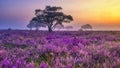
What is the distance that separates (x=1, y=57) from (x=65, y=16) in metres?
48.7

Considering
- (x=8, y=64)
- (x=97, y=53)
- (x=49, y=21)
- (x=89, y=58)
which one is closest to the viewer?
(x=8, y=64)

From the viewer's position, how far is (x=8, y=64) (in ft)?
21.4

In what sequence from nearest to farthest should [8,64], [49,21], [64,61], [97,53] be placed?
[8,64], [64,61], [97,53], [49,21]

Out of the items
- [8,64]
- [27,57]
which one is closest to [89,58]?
[27,57]

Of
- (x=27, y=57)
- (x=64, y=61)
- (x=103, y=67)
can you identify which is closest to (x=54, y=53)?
(x=27, y=57)

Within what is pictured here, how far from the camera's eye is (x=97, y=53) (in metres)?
8.77

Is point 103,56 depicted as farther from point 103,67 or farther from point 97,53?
point 103,67

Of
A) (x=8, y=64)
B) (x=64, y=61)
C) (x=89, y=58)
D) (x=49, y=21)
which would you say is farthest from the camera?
(x=49, y=21)

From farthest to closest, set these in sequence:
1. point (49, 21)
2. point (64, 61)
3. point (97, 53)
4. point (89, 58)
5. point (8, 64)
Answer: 1. point (49, 21)
2. point (97, 53)
3. point (89, 58)
4. point (64, 61)
5. point (8, 64)

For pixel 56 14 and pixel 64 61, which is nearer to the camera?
pixel 64 61

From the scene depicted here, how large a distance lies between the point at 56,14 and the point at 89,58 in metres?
48.0

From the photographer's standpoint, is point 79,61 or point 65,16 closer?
point 79,61

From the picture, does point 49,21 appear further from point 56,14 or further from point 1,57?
point 1,57

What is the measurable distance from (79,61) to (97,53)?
151 centimetres
